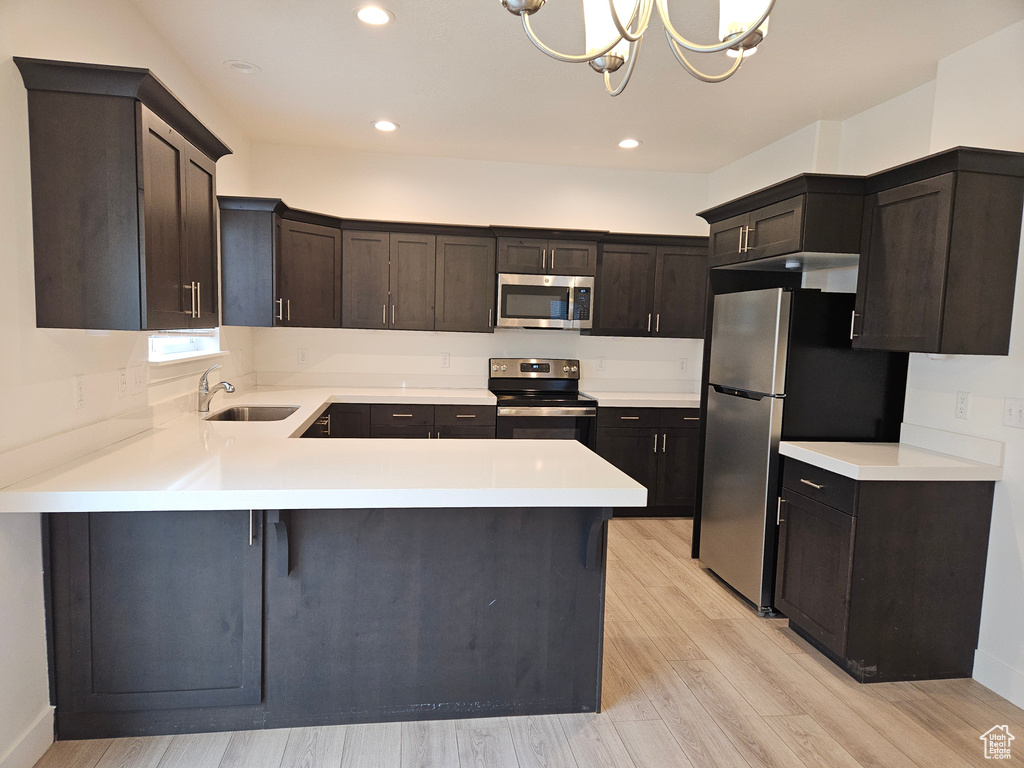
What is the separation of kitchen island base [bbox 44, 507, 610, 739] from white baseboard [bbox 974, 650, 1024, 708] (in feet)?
5.36

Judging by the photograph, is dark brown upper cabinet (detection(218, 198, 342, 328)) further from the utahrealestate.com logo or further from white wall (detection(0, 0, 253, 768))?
the utahrealestate.com logo

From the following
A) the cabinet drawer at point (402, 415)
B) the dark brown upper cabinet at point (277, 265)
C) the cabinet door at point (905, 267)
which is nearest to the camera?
the cabinet door at point (905, 267)

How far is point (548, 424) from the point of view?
4629 mm

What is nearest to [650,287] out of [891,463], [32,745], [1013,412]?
[891,463]

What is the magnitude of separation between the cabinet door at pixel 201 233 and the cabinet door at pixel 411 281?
1.92 meters

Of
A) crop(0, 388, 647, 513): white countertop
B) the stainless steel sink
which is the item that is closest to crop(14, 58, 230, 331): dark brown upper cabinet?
crop(0, 388, 647, 513): white countertop

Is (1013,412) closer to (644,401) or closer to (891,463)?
(891,463)

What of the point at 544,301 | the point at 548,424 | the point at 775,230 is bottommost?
the point at 548,424

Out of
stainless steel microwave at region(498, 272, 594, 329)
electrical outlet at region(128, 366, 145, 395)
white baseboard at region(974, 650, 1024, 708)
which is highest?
stainless steel microwave at region(498, 272, 594, 329)

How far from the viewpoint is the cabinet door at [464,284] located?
4645mm

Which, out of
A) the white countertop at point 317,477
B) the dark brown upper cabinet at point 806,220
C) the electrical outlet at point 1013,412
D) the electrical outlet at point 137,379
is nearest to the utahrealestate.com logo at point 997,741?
the electrical outlet at point 1013,412

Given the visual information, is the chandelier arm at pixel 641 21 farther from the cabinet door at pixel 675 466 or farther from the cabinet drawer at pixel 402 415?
the cabinet door at pixel 675 466

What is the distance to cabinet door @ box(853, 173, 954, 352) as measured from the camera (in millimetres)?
2451

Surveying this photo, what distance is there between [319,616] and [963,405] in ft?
8.94
